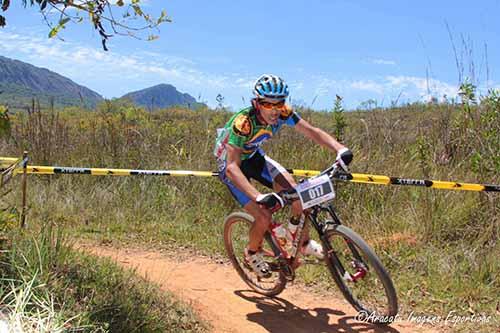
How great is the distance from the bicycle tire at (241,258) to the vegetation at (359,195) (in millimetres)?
390

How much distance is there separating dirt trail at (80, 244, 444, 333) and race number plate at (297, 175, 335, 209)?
40.8 inches

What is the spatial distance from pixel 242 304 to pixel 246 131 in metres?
1.57

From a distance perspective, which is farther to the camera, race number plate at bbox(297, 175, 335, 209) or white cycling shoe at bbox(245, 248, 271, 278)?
white cycling shoe at bbox(245, 248, 271, 278)

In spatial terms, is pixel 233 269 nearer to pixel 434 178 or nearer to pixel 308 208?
pixel 308 208

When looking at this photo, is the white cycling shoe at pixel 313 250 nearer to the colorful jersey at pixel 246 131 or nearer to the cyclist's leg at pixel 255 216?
the cyclist's leg at pixel 255 216

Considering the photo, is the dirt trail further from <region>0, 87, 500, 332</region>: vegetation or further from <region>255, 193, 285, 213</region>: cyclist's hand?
<region>255, 193, 285, 213</region>: cyclist's hand

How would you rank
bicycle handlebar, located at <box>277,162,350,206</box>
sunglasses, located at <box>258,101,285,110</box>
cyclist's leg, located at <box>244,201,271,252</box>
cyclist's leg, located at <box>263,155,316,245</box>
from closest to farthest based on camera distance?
1. bicycle handlebar, located at <box>277,162,350,206</box>
2. sunglasses, located at <box>258,101,285,110</box>
3. cyclist's leg, located at <box>244,201,271,252</box>
4. cyclist's leg, located at <box>263,155,316,245</box>

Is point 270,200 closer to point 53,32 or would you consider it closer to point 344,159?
point 344,159

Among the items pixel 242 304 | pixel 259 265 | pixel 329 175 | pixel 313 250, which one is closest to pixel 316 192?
pixel 329 175

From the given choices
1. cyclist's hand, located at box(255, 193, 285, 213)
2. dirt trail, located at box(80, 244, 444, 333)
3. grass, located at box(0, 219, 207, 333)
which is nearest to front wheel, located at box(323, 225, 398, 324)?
dirt trail, located at box(80, 244, 444, 333)

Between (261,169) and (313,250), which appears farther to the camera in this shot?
(261,169)

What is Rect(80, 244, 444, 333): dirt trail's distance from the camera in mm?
4211

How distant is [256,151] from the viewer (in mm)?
5000

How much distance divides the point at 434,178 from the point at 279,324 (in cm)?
308
